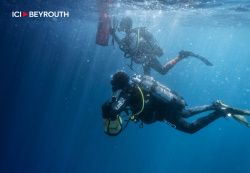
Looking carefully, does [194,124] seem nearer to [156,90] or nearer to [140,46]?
[156,90]

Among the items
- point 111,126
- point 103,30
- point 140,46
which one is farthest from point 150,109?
point 103,30

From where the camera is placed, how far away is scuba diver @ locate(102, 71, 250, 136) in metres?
3.76

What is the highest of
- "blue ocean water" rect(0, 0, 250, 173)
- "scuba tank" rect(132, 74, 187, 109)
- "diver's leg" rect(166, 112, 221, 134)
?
"scuba tank" rect(132, 74, 187, 109)

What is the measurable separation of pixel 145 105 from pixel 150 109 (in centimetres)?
20

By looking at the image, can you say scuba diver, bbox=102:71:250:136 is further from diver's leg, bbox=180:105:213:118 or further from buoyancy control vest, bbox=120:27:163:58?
buoyancy control vest, bbox=120:27:163:58

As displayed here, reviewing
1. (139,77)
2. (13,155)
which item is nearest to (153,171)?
(13,155)

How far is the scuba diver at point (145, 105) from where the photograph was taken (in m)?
3.76

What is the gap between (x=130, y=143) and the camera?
1062 inches

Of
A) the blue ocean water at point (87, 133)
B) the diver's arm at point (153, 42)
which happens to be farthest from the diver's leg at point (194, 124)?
the blue ocean water at point (87, 133)

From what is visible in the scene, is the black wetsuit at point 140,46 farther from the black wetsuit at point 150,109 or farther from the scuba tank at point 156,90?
the black wetsuit at point 150,109

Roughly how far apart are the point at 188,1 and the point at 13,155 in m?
33.0

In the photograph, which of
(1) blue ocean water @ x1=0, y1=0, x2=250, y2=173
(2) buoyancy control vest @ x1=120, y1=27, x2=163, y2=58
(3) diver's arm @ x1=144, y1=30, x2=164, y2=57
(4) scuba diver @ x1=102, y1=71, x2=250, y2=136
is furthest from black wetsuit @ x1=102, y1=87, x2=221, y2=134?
(1) blue ocean water @ x1=0, y1=0, x2=250, y2=173

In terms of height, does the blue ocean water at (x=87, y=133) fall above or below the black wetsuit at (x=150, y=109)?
below

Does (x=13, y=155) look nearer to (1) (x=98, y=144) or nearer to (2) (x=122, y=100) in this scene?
(1) (x=98, y=144)
